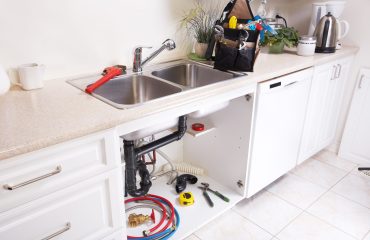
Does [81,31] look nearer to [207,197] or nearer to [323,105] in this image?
[207,197]

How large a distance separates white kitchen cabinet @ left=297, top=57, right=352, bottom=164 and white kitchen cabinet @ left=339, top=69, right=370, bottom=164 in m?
0.11

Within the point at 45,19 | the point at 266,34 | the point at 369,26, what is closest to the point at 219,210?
the point at 266,34

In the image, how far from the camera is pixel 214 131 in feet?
6.50

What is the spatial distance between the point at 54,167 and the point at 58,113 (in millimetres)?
221

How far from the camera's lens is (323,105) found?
89.5 inches

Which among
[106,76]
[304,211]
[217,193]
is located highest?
[106,76]

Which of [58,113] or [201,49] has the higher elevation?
[201,49]

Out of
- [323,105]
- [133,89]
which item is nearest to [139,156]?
[133,89]

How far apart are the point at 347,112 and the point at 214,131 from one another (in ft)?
4.23

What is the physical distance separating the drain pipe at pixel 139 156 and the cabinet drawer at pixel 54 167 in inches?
13.9

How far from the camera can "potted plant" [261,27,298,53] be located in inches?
84.0

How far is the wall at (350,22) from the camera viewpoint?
2311mm

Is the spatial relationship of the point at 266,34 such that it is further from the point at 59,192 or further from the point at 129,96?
the point at 59,192

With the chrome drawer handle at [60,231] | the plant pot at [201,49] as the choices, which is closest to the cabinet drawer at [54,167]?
the chrome drawer handle at [60,231]
